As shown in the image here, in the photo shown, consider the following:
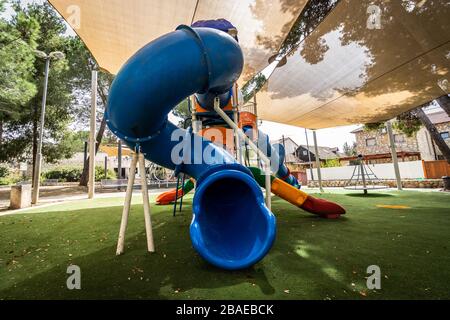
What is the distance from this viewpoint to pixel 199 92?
2.45m

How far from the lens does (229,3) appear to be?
534 cm

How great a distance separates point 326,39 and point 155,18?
438 cm

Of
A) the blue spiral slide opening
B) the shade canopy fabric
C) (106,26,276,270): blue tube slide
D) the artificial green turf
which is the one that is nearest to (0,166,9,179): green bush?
the shade canopy fabric

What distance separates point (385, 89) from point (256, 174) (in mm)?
6438

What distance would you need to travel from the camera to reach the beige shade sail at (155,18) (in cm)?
496

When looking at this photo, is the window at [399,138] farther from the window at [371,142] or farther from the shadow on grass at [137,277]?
the shadow on grass at [137,277]

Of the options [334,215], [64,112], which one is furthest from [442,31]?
[64,112]

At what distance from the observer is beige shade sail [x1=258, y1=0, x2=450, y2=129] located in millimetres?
4918

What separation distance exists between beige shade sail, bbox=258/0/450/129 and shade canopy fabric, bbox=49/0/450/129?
2 centimetres

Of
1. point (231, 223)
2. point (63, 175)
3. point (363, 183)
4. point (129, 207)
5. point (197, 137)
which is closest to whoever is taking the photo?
point (231, 223)

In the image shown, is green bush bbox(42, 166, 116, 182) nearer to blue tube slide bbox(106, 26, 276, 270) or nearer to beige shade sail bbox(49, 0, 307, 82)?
beige shade sail bbox(49, 0, 307, 82)

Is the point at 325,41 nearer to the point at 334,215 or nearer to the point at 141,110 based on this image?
the point at 334,215

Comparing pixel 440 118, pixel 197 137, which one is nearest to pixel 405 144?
pixel 440 118

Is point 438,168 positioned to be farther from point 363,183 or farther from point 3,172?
point 3,172
